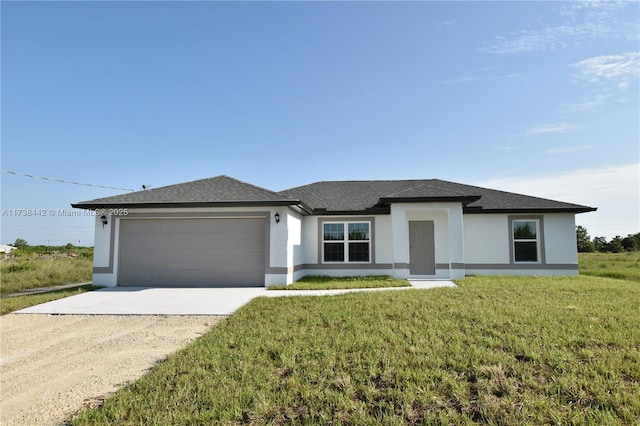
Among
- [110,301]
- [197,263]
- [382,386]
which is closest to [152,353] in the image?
[382,386]

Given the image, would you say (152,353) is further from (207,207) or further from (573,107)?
(573,107)

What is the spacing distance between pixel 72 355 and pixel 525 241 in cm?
1608

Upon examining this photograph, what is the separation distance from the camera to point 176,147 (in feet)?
62.4

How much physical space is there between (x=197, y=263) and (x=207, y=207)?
210 cm

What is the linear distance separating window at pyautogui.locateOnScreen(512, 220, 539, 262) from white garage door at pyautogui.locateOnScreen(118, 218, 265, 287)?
11080 mm

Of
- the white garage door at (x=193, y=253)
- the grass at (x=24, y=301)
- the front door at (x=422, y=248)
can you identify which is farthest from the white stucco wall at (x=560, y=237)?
the grass at (x=24, y=301)

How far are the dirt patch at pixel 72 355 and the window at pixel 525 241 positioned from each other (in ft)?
43.4

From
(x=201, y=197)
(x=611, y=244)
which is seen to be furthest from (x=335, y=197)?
(x=611, y=244)

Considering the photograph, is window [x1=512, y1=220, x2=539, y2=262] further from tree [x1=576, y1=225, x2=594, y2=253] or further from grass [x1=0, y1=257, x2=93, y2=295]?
tree [x1=576, y1=225, x2=594, y2=253]

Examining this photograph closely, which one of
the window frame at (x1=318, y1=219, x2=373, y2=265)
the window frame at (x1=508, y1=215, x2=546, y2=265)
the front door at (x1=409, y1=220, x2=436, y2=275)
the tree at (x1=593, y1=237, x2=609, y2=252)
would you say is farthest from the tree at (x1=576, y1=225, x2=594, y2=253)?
the window frame at (x1=318, y1=219, x2=373, y2=265)

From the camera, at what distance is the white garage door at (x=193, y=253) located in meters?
12.0

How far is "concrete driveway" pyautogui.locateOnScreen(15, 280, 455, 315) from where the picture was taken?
8102mm

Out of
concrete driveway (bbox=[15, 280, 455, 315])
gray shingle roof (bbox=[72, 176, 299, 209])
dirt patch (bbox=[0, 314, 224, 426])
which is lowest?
dirt patch (bbox=[0, 314, 224, 426])

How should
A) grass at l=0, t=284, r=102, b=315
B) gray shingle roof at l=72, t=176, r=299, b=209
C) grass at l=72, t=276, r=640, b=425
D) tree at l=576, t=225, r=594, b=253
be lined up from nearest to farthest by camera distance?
1. grass at l=72, t=276, r=640, b=425
2. grass at l=0, t=284, r=102, b=315
3. gray shingle roof at l=72, t=176, r=299, b=209
4. tree at l=576, t=225, r=594, b=253
